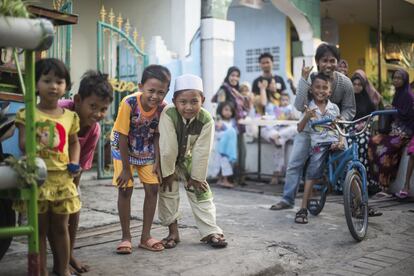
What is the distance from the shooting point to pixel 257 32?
1301 cm

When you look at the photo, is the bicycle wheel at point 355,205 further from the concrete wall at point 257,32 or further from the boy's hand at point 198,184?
the concrete wall at point 257,32

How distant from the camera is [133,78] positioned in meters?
8.21

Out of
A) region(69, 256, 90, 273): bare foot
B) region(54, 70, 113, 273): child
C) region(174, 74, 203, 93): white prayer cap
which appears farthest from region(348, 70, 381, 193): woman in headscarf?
region(69, 256, 90, 273): bare foot

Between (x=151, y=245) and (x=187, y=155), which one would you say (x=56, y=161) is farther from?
(x=187, y=155)

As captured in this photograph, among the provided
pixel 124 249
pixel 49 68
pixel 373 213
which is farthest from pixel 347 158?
pixel 49 68

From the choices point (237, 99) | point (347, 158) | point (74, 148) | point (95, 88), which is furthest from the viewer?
point (237, 99)

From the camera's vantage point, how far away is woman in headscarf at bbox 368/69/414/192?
22.0 ft

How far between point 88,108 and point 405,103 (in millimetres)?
4811

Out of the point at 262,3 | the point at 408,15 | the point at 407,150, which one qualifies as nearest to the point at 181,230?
the point at 407,150

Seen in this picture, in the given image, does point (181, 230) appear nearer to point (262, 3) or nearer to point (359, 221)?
point (359, 221)

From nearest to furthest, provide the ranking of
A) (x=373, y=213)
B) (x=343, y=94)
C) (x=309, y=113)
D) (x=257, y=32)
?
1. (x=309, y=113)
2. (x=343, y=94)
3. (x=373, y=213)
4. (x=257, y=32)

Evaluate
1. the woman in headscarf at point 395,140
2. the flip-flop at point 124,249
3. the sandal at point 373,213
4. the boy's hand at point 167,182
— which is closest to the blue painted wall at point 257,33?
the woman in headscarf at point 395,140

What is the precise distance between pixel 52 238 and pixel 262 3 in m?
10.1

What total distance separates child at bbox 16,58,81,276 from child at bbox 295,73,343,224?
8.86 ft
